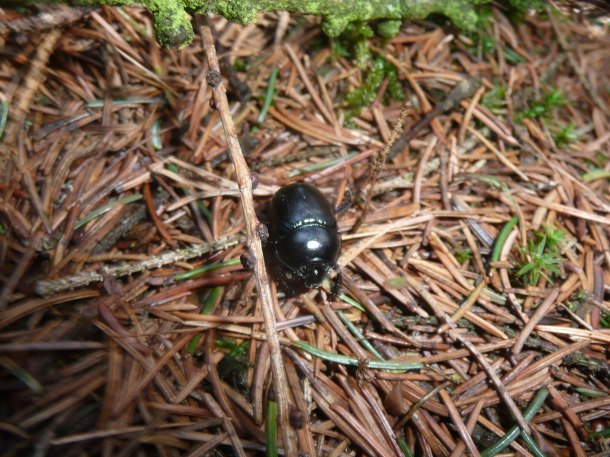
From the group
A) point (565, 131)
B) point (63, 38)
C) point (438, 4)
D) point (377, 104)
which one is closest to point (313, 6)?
point (377, 104)

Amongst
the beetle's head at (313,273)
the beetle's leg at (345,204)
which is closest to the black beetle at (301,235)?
the beetle's head at (313,273)

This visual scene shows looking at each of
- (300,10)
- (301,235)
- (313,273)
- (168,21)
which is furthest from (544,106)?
(168,21)

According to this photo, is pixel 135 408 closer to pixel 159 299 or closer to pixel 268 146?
pixel 159 299

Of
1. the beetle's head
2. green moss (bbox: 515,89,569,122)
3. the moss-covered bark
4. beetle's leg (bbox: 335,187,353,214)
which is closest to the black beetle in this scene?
the beetle's head

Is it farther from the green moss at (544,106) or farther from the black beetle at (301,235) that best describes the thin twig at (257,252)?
the green moss at (544,106)

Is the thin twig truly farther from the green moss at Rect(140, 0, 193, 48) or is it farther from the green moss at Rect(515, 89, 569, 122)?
the green moss at Rect(515, 89, 569, 122)

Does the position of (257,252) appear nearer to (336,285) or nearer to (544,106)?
(336,285)
